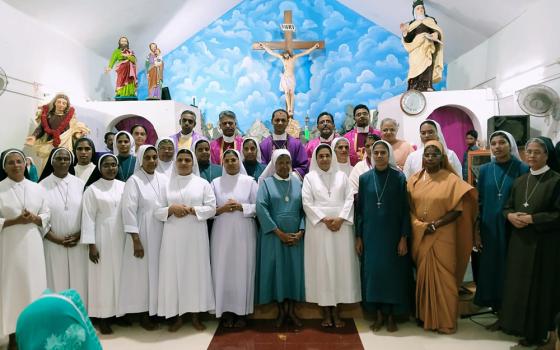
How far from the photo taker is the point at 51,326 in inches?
71.8

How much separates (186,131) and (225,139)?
521mm

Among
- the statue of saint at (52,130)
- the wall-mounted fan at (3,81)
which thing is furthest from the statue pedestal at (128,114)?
the wall-mounted fan at (3,81)

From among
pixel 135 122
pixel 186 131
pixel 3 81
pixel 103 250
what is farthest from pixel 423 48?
→ pixel 3 81

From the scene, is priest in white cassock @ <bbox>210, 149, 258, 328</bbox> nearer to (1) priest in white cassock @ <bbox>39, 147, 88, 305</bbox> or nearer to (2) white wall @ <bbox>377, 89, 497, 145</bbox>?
(1) priest in white cassock @ <bbox>39, 147, 88, 305</bbox>

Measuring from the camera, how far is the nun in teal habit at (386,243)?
392 centimetres

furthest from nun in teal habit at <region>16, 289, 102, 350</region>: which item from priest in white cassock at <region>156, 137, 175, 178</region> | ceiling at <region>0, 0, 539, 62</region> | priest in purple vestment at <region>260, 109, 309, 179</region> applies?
ceiling at <region>0, 0, 539, 62</region>

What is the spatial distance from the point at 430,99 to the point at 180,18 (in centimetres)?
618

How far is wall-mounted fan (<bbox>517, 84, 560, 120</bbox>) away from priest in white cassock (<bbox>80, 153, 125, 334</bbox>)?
6.16m

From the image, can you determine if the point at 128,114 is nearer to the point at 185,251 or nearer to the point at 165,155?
the point at 165,155

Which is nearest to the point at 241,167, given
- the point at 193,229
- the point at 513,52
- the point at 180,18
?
the point at 193,229

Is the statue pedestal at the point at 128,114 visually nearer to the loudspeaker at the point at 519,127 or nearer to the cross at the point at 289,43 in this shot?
the cross at the point at 289,43

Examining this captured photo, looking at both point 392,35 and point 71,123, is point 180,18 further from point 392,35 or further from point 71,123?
point 392,35

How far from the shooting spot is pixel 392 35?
10742 mm

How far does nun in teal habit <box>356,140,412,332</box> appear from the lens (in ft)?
12.9
